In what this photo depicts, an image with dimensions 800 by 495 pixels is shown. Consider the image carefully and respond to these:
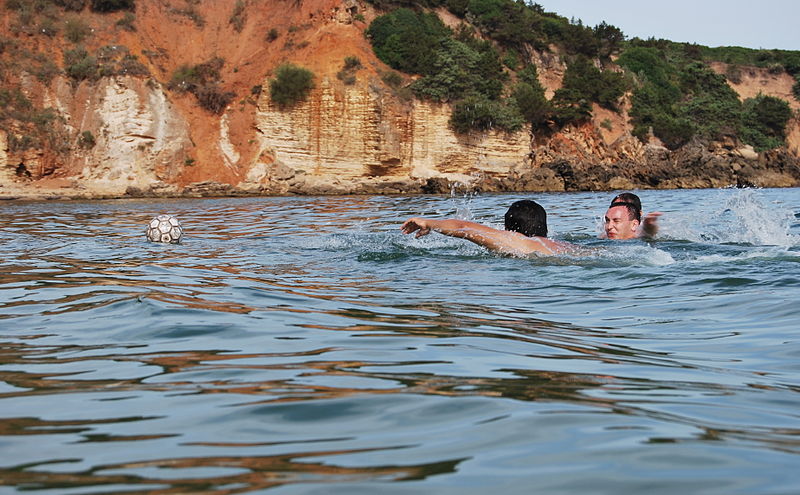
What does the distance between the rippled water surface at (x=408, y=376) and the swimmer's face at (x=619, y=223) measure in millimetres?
1761

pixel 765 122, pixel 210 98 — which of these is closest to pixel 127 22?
pixel 210 98

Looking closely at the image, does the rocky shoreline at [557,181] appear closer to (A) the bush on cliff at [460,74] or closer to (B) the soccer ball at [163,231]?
(A) the bush on cliff at [460,74]

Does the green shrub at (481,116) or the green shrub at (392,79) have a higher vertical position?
Answer: the green shrub at (392,79)

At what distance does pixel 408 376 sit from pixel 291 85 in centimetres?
3598

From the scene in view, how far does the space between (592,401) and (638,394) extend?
279mm

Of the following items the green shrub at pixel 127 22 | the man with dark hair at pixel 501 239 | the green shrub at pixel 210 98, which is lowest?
the man with dark hair at pixel 501 239

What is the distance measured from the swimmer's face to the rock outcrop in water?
26062 millimetres

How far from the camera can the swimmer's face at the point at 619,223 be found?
10312 millimetres

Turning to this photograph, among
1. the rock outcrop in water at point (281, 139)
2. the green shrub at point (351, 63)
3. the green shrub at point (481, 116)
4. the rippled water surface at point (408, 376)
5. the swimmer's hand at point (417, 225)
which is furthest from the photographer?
the green shrub at point (481, 116)

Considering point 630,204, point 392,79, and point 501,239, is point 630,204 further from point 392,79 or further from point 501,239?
point 392,79

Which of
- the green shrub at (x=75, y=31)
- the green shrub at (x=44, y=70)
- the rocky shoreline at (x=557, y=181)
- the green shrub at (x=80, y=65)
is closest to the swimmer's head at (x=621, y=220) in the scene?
the rocky shoreline at (x=557, y=181)

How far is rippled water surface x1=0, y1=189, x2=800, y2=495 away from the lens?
7.22 feet

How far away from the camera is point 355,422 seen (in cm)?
275

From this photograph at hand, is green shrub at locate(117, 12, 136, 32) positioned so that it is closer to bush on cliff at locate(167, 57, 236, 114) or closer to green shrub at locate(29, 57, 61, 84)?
bush on cliff at locate(167, 57, 236, 114)
